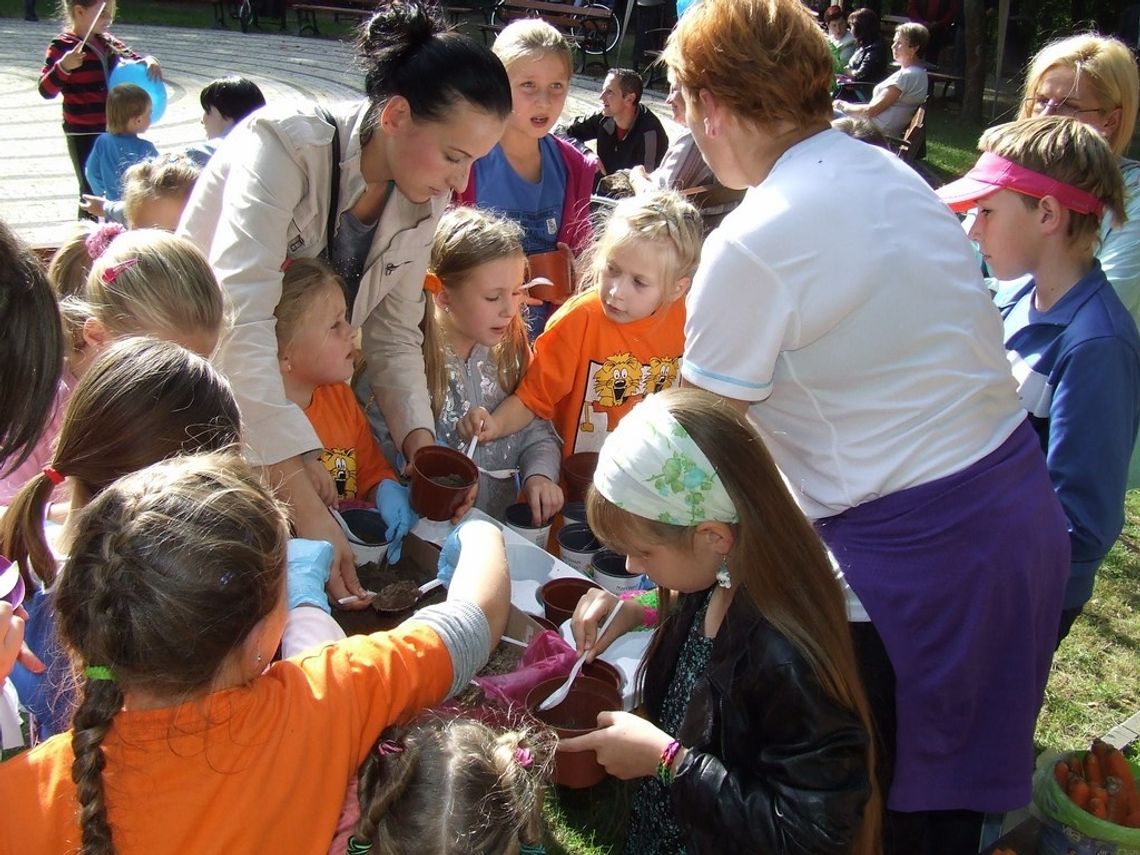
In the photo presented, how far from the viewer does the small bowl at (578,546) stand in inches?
89.7

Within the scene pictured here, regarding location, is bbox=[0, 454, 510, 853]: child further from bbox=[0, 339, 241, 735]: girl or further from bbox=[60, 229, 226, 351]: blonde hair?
bbox=[60, 229, 226, 351]: blonde hair

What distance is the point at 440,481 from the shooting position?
2289 mm

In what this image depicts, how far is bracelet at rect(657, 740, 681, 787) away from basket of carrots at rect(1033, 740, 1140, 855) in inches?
44.7

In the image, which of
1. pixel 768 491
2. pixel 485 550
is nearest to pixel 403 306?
pixel 485 550

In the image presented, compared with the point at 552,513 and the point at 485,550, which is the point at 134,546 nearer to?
the point at 485,550

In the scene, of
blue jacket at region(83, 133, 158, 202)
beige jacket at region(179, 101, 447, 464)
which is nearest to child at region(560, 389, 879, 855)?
beige jacket at region(179, 101, 447, 464)

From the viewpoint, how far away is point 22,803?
1087mm

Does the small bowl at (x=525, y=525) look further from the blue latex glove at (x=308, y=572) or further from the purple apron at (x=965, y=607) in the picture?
the purple apron at (x=965, y=607)

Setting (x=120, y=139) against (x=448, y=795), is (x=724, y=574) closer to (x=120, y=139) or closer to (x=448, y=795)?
(x=448, y=795)

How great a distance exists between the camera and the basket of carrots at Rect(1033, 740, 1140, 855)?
2.07m

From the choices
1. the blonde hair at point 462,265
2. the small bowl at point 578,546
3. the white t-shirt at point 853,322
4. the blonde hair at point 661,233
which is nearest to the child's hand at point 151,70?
the blonde hair at point 462,265

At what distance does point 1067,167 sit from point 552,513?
142cm

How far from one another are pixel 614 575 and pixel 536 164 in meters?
2.11

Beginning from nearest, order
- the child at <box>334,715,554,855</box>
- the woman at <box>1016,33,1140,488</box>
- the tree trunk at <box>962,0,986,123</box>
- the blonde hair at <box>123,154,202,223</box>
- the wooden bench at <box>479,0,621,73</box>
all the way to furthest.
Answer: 1. the child at <box>334,715,554,855</box>
2. the woman at <box>1016,33,1140,488</box>
3. the blonde hair at <box>123,154,202,223</box>
4. the tree trunk at <box>962,0,986,123</box>
5. the wooden bench at <box>479,0,621,73</box>
